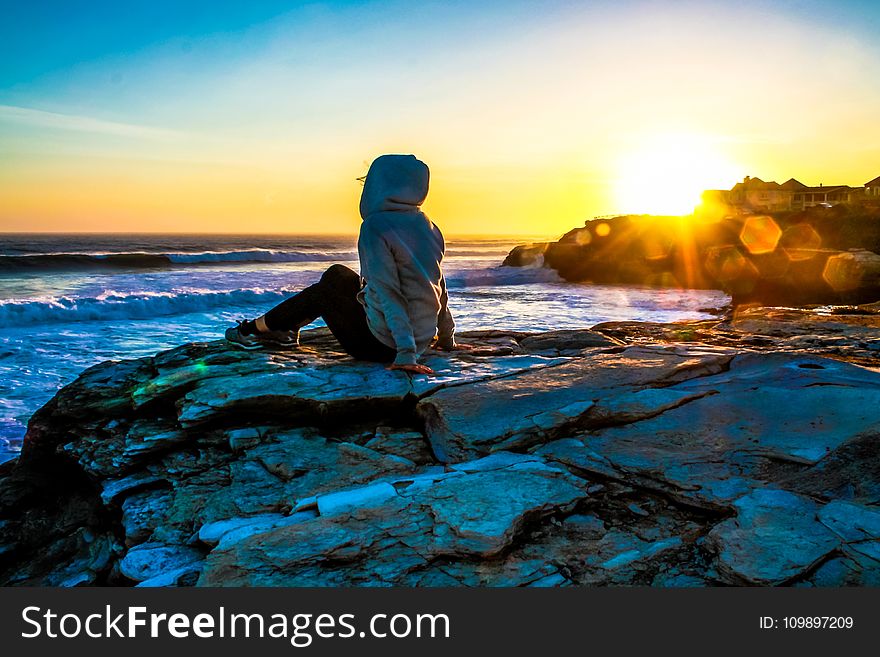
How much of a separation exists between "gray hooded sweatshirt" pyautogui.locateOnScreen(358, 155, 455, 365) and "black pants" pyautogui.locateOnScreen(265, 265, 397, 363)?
13 cm

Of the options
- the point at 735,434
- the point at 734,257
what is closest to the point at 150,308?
the point at 735,434

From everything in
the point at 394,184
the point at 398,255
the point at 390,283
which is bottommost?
the point at 390,283

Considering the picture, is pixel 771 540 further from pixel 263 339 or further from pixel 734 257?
pixel 734 257

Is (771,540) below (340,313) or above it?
below

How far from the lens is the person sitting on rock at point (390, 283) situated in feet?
12.6

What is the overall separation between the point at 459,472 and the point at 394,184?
2.03 meters

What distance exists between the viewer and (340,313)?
4219 millimetres

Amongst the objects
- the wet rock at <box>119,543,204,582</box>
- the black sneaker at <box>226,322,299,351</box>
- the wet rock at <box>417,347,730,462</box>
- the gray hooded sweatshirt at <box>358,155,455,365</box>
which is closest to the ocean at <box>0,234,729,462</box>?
the black sneaker at <box>226,322,299,351</box>

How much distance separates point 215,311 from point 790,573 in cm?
1583

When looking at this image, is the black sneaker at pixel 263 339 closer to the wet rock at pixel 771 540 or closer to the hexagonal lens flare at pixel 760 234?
the wet rock at pixel 771 540

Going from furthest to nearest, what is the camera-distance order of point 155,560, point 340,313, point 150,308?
point 150,308 → point 340,313 → point 155,560

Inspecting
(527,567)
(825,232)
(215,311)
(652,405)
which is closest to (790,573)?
(527,567)

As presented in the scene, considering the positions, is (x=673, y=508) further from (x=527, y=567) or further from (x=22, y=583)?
(x=22, y=583)

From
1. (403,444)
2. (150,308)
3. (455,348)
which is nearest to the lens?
(403,444)
